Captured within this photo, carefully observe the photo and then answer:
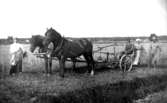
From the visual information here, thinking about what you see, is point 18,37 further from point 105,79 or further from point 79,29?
point 105,79

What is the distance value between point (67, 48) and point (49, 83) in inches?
28.4

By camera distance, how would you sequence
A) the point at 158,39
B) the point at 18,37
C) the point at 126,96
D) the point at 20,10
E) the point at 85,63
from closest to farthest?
1. the point at 20,10
2. the point at 18,37
3. the point at 126,96
4. the point at 158,39
5. the point at 85,63

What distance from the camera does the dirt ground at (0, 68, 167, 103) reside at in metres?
1.77

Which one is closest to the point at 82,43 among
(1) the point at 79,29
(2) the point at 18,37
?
(1) the point at 79,29

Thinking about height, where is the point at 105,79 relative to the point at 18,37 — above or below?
below

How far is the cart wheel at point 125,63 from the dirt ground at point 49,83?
7.5 inches

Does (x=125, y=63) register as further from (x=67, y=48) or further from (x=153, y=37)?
(x=67, y=48)

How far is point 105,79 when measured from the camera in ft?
8.66

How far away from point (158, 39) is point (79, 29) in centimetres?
99

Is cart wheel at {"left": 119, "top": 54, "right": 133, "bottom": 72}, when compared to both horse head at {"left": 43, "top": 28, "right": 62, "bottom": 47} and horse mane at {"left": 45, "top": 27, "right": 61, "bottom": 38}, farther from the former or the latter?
horse mane at {"left": 45, "top": 27, "right": 61, "bottom": 38}

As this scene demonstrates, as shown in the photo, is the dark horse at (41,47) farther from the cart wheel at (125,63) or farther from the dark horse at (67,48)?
the cart wheel at (125,63)

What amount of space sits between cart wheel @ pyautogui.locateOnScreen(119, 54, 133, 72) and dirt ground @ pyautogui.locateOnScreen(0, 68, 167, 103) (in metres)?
0.19

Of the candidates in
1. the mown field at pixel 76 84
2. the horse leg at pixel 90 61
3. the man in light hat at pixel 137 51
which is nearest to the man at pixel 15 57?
the mown field at pixel 76 84

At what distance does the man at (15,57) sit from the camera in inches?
81.0
